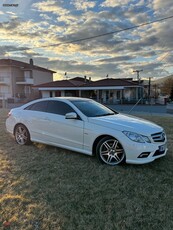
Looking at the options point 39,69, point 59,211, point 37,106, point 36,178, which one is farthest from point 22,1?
point 39,69

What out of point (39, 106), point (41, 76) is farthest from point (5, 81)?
point (39, 106)

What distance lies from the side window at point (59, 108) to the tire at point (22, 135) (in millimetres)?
1095

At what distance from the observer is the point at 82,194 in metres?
3.31

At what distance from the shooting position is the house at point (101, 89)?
31.5 metres

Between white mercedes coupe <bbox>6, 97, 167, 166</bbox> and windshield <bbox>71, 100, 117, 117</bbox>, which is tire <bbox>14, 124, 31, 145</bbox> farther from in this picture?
windshield <bbox>71, 100, 117, 117</bbox>

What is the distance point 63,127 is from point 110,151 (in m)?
1.36

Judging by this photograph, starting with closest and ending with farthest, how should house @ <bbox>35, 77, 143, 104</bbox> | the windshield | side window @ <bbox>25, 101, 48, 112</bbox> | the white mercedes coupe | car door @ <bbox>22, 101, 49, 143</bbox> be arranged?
the white mercedes coupe < the windshield < car door @ <bbox>22, 101, 49, 143</bbox> < side window @ <bbox>25, 101, 48, 112</bbox> < house @ <bbox>35, 77, 143, 104</bbox>

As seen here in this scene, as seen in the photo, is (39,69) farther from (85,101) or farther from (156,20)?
(85,101)

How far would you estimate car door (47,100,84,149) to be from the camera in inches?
192

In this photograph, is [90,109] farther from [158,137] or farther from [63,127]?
[158,137]

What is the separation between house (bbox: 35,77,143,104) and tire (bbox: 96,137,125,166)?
88.3ft

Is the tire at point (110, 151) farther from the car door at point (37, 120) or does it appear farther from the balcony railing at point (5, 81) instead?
the balcony railing at point (5, 81)

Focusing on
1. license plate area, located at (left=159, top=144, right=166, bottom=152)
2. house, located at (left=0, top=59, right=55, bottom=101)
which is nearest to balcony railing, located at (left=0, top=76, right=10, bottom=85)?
house, located at (left=0, top=59, right=55, bottom=101)

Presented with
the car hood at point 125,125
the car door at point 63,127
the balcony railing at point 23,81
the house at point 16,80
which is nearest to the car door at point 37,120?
the car door at point 63,127
